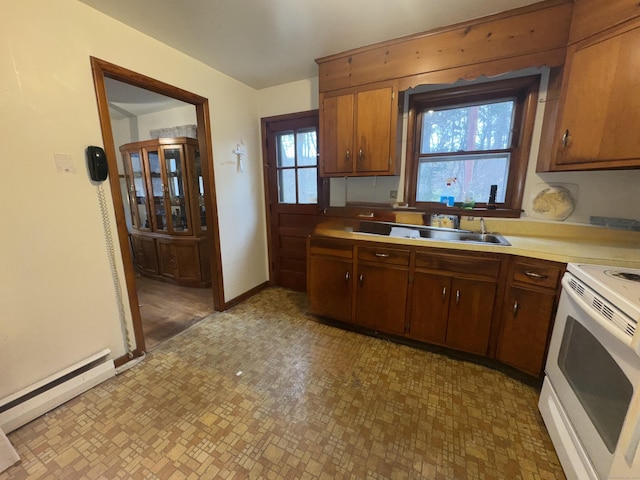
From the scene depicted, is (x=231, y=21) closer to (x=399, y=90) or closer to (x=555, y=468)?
(x=399, y=90)

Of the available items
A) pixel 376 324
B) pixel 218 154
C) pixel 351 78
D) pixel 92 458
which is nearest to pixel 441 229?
pixel 376 324

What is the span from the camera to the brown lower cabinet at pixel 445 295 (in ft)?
5.22

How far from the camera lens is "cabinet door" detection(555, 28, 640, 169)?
1352 millimetres

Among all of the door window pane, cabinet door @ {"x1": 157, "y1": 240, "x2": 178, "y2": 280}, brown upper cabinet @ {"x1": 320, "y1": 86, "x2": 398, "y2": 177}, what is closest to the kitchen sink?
brown upper cabinet @ {"x1": 320, "y1": 86, "x2": 398, "y2": 177}

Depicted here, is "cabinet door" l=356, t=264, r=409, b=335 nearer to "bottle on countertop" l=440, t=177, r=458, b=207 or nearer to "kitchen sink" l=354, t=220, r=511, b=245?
"kitchen sink" l=354, t=220, r=511, b=245

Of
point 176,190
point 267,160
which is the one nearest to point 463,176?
point 267,160

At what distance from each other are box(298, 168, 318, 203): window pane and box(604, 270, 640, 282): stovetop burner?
2.29 m

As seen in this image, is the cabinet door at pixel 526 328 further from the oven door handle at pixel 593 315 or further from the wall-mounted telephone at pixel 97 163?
the wall-mounted telephone at pixel 97 163

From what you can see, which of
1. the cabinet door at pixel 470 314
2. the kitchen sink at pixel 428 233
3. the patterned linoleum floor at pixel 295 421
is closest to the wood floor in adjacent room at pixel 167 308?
the patterned linoleum floor at pixel 295 421

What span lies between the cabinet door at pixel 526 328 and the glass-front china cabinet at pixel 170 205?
10.4 ft

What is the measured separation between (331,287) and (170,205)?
2.33 metres

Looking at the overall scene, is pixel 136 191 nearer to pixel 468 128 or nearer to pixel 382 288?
pixel 382 288

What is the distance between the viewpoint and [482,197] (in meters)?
2.21

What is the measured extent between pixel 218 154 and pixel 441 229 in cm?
221
